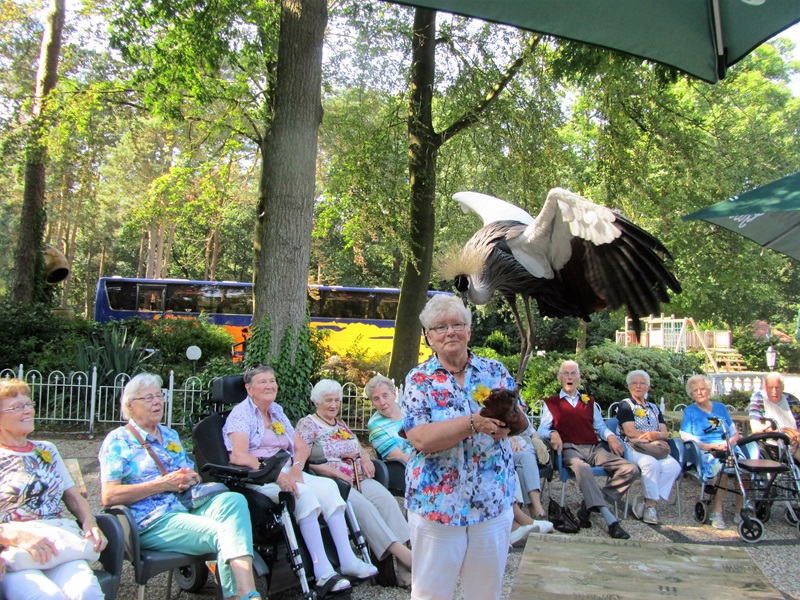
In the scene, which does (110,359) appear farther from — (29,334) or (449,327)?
(449,327)

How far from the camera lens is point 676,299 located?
47.3 feet

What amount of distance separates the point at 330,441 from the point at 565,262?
5.88ft

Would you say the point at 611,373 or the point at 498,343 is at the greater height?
the point at 611,373

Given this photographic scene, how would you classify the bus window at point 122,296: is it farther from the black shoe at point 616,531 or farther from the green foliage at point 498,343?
the black shoe at point 616,531

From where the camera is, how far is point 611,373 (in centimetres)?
791

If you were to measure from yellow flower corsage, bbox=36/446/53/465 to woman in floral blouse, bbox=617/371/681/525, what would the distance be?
3878 mm

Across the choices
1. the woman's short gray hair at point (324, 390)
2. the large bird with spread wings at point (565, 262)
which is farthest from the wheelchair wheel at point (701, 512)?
the woman's short gray hair at point (324, 390)

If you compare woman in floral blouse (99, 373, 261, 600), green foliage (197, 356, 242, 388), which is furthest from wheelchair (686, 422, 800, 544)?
green foliage (197, 356, 242, 388)

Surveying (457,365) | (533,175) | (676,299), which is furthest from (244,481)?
(676,299)

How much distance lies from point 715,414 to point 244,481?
3.73 meters

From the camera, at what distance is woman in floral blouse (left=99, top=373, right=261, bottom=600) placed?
8.94 feet

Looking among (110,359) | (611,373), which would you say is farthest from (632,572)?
(110,359)

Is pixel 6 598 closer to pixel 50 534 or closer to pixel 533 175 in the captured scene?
pixel 50 534

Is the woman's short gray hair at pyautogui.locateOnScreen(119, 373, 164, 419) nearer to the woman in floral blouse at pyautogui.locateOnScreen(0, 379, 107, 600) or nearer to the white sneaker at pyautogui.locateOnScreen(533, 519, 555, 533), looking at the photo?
the woman in floral blouse at pyautogui.locateOnScreen(0, 379, 107, 600)
